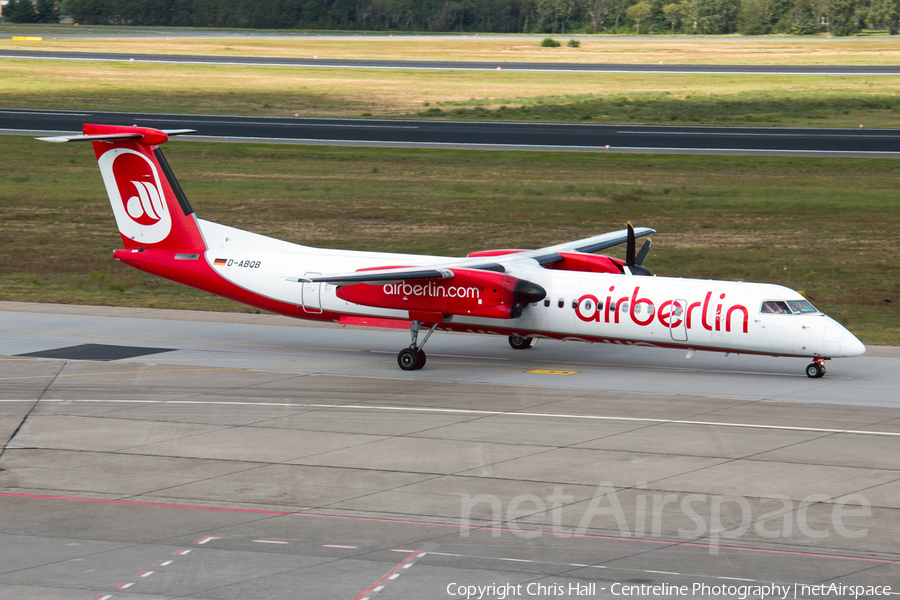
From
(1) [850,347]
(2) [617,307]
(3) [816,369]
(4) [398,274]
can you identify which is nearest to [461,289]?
(4) [398,274]

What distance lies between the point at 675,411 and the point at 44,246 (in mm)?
33929

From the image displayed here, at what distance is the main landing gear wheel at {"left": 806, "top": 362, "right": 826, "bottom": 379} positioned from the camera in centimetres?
2602

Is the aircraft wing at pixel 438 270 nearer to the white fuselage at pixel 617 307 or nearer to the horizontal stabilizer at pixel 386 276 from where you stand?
the horizontal stabilizer at pixel 386 276

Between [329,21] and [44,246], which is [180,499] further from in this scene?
[329,21]

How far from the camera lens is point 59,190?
57.7 metres

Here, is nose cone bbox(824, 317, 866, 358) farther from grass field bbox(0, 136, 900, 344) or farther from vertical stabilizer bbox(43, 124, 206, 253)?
vertical stabilizer bbox(43, 124, 206, 253)

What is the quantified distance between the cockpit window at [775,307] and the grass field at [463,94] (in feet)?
176

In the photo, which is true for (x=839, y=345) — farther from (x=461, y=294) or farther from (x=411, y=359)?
(x=411, y=359)

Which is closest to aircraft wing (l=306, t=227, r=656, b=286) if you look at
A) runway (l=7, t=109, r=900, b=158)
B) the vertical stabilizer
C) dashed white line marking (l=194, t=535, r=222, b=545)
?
the vertical stabilizer

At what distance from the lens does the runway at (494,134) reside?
213 feet

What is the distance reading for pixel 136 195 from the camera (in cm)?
3086

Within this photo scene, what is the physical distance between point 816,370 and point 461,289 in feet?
30.0

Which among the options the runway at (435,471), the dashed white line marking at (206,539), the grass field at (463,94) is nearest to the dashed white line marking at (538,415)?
the runway at (435,471)

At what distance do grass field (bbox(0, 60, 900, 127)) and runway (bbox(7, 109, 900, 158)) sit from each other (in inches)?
155
